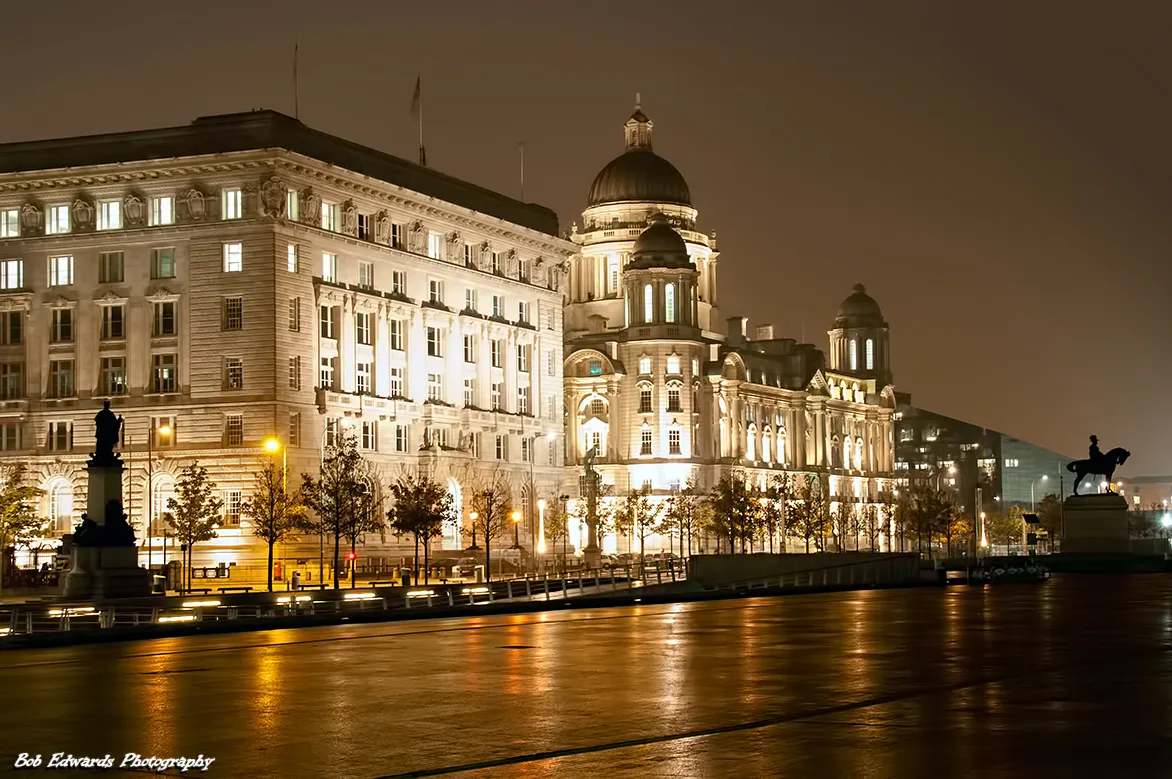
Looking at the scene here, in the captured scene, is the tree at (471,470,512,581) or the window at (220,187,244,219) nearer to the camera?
A: the window at (220,187,244,219)

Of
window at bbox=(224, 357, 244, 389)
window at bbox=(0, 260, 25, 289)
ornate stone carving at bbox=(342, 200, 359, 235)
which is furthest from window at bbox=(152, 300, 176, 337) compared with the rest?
ornate stone carving at bbox=(342, 200, 359, 235)

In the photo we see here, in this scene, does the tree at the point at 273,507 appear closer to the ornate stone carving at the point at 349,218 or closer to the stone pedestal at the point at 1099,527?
the ornate stone carving at the point at 349,218

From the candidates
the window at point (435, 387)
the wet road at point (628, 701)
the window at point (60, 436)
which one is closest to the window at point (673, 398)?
the window at point (435, 387)

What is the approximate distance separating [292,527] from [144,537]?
12.3m

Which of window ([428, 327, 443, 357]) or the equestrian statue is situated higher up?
window ([428, 327, 443, 357])

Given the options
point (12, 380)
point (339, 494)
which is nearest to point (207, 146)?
point (12, 380)

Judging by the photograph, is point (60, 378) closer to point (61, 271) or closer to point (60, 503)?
point (61, 271)

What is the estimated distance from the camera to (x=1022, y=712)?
82.9ft

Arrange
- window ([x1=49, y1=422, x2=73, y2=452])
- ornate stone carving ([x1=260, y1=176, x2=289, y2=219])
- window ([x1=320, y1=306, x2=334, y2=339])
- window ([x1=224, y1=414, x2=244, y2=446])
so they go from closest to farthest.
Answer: window ([x1=224, y1=414, x2=244, y2=446]) → ornate stone carving ([x1=260, y1=176, x2=289, y2=219]) → window ([x1=49, y1=422, x2=73, y2=452]) → window ([x1=320, y1=306, x2=334, y2=339])

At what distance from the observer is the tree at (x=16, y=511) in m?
103

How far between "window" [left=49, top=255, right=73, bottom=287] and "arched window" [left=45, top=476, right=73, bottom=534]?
13069 mm

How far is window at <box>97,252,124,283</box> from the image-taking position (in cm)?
11794

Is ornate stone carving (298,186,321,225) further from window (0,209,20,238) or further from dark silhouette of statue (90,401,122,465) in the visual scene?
dark silhouette of statue (90,401,122,465)

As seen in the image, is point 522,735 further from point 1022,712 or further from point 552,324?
point 552,324
